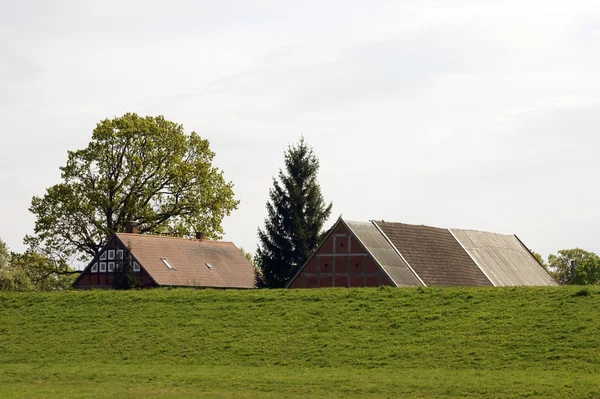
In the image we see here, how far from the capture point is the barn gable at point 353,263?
196 feet

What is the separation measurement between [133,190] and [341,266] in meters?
19.3

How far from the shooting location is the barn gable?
59.6 meters

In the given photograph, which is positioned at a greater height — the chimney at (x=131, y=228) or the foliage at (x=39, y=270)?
the chimney at (x=131, y=228)

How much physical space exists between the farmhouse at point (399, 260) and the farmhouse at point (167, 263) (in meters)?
11.2

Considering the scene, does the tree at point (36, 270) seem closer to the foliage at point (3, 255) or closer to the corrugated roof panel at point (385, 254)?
the foliage at point (3, 255)

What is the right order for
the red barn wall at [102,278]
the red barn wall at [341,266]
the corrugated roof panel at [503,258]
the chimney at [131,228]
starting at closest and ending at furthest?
the red barn wall at [341,266], the red barn wall at [102,278], the corrugated roof panel at [503,258], the chimney at [131,228]

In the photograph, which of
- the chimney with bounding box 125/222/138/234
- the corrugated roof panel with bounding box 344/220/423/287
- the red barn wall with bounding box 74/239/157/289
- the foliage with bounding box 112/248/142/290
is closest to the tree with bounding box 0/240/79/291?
the red barn wall with bounding box 74/239/157/289

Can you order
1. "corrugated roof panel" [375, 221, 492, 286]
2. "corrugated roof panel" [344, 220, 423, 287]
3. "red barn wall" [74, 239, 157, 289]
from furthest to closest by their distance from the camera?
"red barn wall" [74, 239, 157, 289]
"corrugated roof panel" [375, 221, 492, 286]
"corrugated roof panel" [344, 220, 423, 287]

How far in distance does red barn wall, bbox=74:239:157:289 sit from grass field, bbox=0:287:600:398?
19833 millimetres

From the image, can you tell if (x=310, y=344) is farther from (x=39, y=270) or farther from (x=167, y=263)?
(x=39, y=270)

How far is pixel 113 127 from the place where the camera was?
240ft

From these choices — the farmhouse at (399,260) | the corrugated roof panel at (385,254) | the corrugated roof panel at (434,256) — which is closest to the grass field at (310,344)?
the corrugated roof panel at (385,254)

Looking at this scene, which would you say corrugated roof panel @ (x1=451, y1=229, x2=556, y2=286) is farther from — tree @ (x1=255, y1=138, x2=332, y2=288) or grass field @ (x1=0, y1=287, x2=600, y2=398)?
grass field @ (x1=0, y1=287, x2=600, y2=398)

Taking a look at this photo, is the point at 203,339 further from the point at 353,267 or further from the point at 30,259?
the point at 30,259
